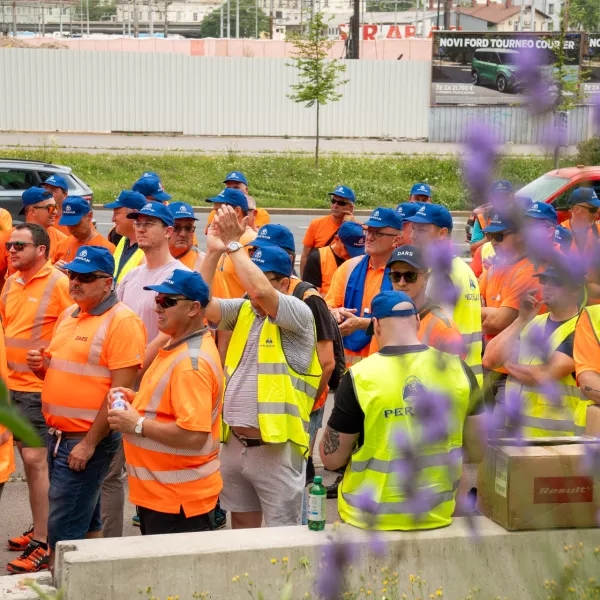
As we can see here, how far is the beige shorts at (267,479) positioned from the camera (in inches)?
205

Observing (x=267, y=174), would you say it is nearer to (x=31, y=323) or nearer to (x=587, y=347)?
(x=31, y=323)

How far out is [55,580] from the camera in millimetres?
4512

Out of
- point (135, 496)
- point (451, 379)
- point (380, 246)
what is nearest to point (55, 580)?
point (135, 496)

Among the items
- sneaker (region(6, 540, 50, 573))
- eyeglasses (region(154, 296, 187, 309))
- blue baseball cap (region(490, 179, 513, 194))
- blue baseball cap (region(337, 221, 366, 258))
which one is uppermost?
blue baseball cap (region(490, 179, 513, 194))

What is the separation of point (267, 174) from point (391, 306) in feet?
84.5

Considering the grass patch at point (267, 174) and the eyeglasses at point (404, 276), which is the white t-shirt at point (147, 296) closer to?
the eyeglasses at point (404, 276)

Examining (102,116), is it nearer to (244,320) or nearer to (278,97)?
(278,97)

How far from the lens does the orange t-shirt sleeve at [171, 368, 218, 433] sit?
4699mm

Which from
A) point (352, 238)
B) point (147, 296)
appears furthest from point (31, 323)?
point (352, 238)

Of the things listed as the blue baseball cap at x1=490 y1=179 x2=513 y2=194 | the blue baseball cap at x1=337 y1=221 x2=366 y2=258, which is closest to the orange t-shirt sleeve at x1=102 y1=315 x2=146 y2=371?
the blue baseball cap at x1=337 y1=221 x2=366 y2=258

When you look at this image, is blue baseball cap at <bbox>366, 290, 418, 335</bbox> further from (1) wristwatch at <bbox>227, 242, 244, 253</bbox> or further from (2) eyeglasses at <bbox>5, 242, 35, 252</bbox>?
(2) eyeglasses at <bbox>5, 242, 35, 252</bbox>

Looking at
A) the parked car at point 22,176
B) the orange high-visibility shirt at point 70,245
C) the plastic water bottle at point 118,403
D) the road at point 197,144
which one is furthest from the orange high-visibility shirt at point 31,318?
the road at point 197,144

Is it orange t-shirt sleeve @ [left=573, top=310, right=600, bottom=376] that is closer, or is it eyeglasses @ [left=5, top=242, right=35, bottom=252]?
orange t-shirt sleeve @ [left=573, top=310, right=600, bottom=376]

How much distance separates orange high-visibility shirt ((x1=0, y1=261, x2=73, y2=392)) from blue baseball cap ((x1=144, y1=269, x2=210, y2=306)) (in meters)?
1.61
